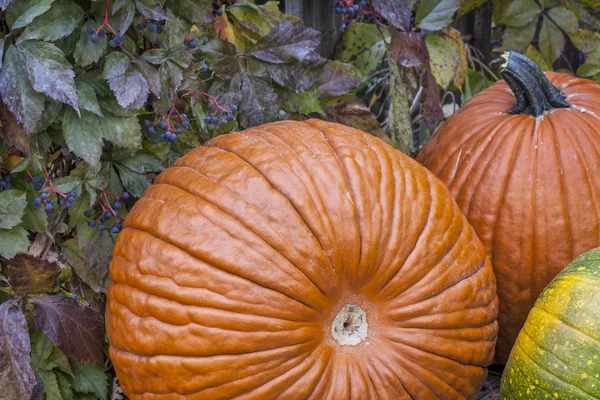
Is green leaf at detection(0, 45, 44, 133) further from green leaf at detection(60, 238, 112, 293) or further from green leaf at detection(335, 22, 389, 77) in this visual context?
green leaf at detection(335, 22, 389, 77)

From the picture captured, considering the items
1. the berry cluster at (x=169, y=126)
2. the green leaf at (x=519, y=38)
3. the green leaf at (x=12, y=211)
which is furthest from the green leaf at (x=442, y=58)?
the green leaf at (x=12, y=211)

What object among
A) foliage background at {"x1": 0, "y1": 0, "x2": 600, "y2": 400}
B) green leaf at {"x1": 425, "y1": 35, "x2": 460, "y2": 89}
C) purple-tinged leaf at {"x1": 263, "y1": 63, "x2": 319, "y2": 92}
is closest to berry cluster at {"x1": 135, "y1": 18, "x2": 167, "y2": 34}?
foliage background at {"x1": 0, "y1": 0, "x2": 600, "y2": 400}

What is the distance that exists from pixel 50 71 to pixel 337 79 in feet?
3.07

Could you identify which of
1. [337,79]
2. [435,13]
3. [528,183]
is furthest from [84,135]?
[435,13]

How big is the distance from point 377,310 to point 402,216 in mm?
218

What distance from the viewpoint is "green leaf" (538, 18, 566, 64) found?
2.59 metres

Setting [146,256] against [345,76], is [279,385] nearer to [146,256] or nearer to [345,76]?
[146,256]

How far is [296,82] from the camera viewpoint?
1.91m

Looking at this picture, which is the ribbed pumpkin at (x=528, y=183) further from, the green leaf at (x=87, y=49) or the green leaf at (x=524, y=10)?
the green leaf at (x=87, y=49)

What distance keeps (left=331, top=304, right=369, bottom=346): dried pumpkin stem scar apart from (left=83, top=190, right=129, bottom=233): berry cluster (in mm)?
618

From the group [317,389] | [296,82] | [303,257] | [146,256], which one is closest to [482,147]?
[296,82]

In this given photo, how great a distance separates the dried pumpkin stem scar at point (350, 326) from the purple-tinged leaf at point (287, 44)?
0.76 m

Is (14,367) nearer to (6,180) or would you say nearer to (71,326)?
(71,326)

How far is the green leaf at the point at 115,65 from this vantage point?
60.8 inches
